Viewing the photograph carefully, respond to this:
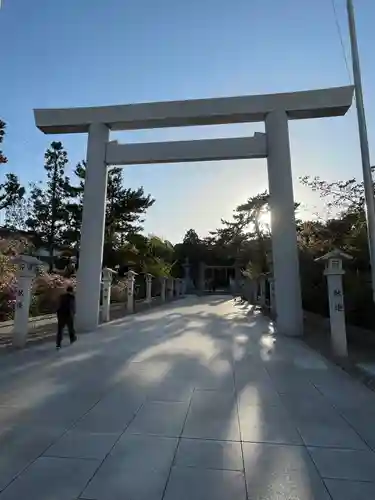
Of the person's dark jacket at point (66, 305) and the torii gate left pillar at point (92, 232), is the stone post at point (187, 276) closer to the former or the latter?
the torii gate left pillar at point (92, 232)

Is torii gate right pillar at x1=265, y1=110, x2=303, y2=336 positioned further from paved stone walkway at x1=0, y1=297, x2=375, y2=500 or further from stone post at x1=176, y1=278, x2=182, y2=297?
stone post at x1=176, y1=278, x2=182, y2=297

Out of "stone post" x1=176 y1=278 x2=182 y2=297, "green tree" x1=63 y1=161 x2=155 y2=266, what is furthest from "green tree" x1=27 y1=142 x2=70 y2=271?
"stone post" x1=176 y1=278 x2=182 y2=297

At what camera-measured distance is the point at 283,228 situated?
447 inches

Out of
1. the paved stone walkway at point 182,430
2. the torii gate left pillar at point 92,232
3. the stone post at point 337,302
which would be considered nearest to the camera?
the paved stone walkway at point 182,430

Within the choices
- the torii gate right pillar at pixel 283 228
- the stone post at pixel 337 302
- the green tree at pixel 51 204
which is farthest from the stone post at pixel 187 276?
the stone post at pixel 337 302

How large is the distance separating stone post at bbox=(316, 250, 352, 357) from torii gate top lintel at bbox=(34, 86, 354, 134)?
19.6ft

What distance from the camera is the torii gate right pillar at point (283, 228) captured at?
11.0m

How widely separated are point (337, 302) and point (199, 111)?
25.3ft

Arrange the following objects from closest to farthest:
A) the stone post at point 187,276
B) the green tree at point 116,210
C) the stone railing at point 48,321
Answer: the stone railing at point 48,321
the green tree at point 116,210
the stone post at point 187,276

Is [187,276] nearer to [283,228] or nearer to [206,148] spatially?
[206,148]

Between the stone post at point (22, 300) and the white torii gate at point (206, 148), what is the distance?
138 inches

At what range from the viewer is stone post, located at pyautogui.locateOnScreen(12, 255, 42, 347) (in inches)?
326

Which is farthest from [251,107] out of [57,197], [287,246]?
[57,197]

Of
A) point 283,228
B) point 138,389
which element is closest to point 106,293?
point 283,228
